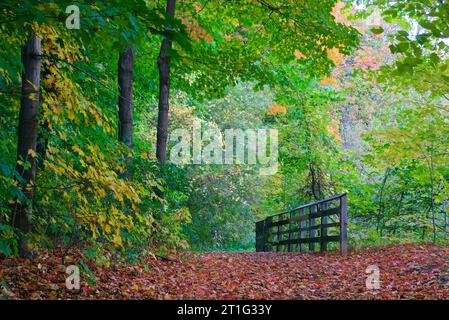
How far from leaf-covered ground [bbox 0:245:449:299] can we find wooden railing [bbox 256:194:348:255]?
1026mm

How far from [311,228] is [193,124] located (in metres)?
12.5

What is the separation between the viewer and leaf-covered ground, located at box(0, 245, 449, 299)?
5715mm

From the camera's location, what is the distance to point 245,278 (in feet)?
27.2

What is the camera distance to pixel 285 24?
11.0m

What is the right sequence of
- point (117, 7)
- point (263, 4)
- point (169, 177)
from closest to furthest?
point (117, 7)
point (169, 177)
point (263, 4)

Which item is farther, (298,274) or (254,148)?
(254,148)

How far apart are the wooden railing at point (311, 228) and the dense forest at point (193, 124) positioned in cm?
76

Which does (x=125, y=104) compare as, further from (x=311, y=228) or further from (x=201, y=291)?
(x=311, y=228)

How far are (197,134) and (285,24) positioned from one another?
564 inches
